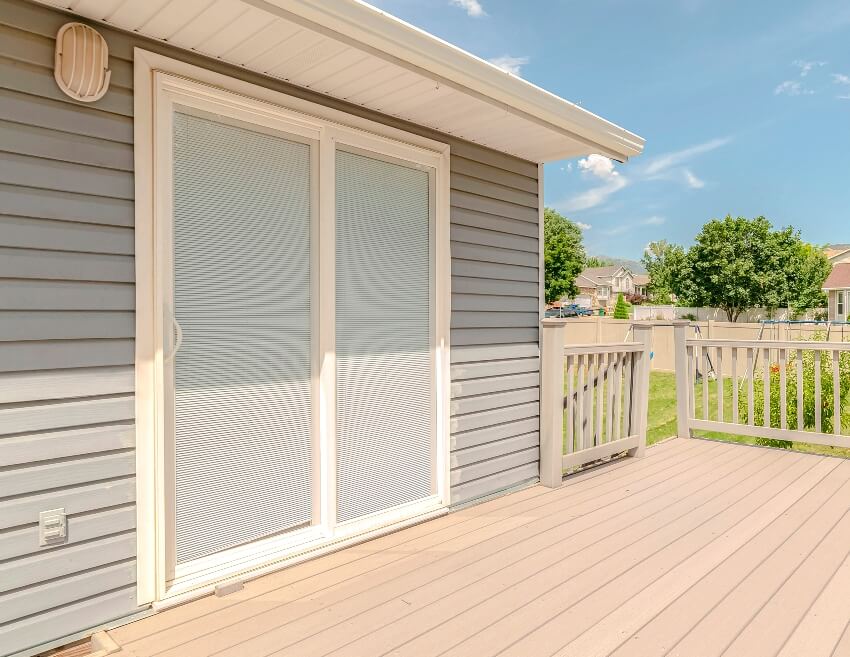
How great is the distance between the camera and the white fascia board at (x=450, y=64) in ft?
6.24

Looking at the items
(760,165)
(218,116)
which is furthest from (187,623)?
(760,165)

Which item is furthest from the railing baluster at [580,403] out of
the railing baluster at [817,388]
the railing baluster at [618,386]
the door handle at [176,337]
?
the door handle at [176,337]

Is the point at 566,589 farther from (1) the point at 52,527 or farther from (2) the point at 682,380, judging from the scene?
(2) the point at 682,380

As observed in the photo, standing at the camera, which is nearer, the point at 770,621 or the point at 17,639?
the point at 17,639

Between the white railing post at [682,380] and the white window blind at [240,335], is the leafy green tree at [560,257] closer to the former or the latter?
the white railing post at [682,380]

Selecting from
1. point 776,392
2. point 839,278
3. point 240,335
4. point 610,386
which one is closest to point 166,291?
point 240,335

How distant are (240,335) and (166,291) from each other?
364 mm

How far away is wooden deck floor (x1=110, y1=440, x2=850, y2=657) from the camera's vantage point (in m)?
1.92

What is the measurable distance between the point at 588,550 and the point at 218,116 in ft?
8.73

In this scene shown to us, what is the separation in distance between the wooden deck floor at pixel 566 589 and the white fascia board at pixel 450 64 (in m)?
2.20

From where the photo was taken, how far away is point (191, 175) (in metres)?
2.22

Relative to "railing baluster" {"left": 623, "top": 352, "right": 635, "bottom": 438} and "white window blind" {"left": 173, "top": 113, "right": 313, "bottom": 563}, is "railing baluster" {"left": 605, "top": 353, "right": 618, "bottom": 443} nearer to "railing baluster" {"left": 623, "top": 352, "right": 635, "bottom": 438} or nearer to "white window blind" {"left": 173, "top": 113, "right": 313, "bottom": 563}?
"railing baluster" {"left": 623, "top": 352, "right": 635, "bottom": 438}

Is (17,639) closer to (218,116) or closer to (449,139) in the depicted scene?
(218,116)

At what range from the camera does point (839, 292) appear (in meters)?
28.0
